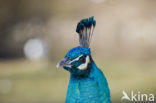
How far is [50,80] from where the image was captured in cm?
411

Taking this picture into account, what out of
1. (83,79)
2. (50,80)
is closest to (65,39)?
(50,80)

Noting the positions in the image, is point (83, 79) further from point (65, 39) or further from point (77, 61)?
point (65, 39)

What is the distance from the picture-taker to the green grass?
339cm

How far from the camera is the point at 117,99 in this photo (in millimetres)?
3094

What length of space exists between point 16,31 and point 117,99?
280cm

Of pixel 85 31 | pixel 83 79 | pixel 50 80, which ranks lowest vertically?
pixel 50 80

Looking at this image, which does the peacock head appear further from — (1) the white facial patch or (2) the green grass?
(2) the green grass

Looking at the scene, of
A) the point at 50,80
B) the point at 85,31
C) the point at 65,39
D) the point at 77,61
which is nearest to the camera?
the point at 77,61

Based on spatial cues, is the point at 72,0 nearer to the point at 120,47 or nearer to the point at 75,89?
the point at 120,47

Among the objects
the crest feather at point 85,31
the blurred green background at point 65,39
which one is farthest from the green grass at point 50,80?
the crest feather at point 85,31

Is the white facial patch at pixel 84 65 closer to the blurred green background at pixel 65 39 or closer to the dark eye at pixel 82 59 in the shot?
the dark eye at pixel 82 59

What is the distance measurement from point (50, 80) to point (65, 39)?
1093 mm

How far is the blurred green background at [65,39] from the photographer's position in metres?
4.25

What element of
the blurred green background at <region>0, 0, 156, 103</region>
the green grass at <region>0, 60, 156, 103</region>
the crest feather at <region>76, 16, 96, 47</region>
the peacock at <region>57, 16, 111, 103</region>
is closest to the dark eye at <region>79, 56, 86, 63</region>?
the peacock at <region>57, 16, 111, 103</region>
